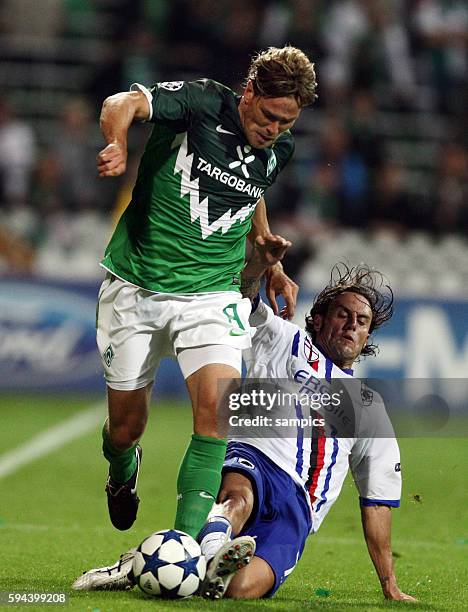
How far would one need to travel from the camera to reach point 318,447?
17.8 feet

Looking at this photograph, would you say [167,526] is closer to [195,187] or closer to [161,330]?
[161,330]

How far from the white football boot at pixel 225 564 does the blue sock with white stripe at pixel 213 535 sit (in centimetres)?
6

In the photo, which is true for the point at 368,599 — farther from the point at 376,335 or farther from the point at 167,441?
the point at 376,335

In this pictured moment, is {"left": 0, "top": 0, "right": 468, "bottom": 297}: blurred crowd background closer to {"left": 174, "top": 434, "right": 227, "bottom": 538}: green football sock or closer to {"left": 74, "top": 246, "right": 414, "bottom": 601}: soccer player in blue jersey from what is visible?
{"left": 74, "top": 246, "right": 414, "bottom": 601}: soccer player in blue jersey

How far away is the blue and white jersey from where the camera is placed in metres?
5.33

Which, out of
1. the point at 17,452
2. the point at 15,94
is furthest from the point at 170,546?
the point at 15,94

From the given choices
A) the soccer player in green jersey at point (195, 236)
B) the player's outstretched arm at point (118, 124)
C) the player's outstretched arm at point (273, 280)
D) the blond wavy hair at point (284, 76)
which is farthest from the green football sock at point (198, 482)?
the blond wavy hair at point (284, 76)

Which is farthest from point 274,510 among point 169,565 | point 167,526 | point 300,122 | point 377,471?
point 300,122

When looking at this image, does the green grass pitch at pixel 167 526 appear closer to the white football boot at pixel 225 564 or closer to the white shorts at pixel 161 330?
the white football boot at pixel 225 564

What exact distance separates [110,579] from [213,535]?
49 centimetres

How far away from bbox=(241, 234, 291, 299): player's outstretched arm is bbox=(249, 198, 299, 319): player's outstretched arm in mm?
35

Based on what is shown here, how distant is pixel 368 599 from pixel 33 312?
8.19m

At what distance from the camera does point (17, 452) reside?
9922mm

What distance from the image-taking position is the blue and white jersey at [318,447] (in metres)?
5.33
